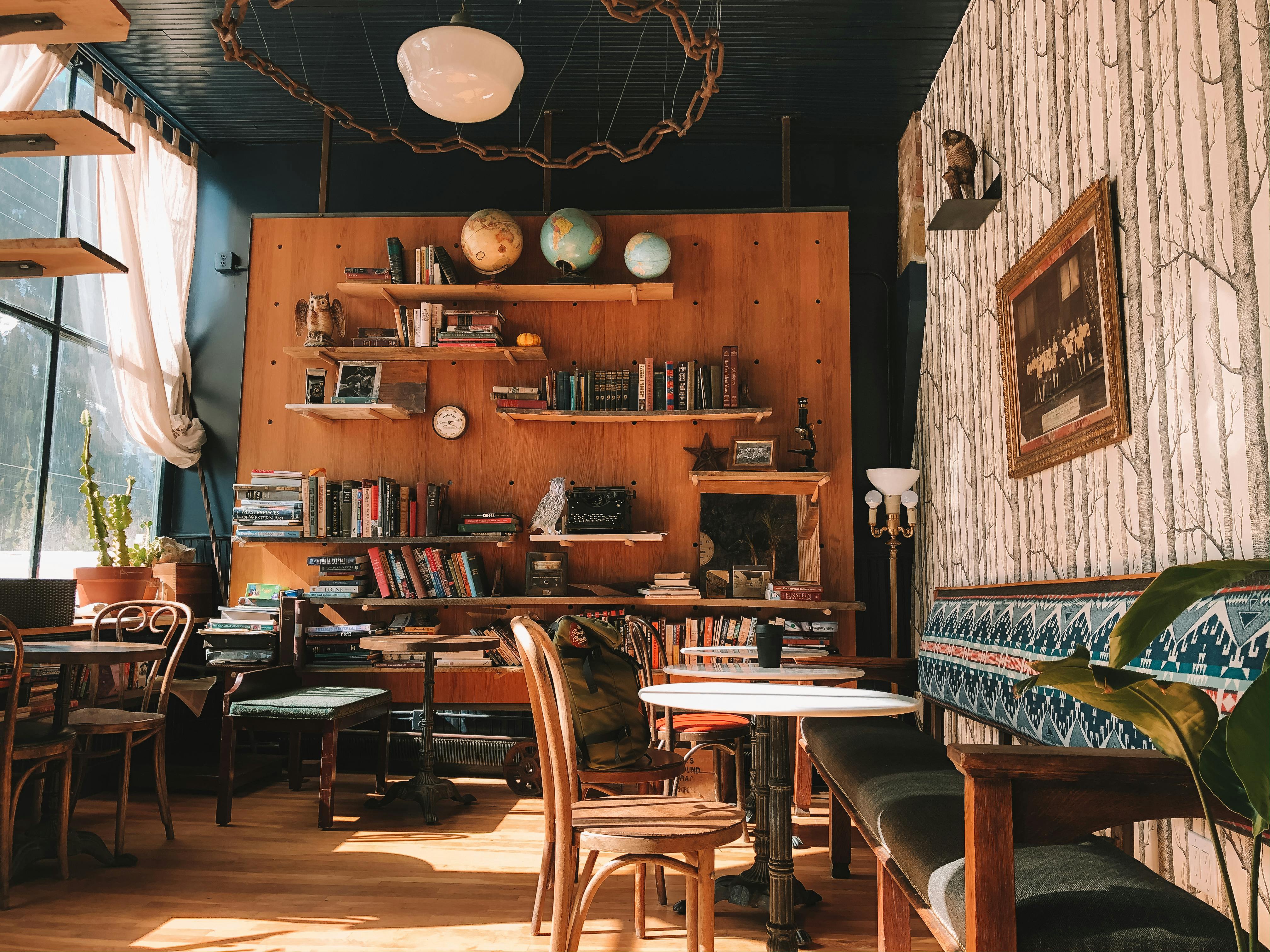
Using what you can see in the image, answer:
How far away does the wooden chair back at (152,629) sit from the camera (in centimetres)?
373

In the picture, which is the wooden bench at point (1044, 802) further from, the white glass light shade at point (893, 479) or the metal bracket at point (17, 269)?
the metal bracket at point (17, 269)

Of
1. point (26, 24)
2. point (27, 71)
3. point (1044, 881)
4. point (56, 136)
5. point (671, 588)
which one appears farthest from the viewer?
point (671, 588)

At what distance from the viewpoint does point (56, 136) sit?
101 inches

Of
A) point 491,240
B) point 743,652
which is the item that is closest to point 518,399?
point 491,240

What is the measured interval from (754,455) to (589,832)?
128 inches

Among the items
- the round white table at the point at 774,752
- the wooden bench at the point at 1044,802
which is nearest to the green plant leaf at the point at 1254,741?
the wooden bench at the point at 1044,802

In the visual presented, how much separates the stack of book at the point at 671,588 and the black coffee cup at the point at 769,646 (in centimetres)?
205

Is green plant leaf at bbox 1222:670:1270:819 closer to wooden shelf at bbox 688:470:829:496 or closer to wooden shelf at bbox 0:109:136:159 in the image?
wooden shelf at bbox 0:109:136:159

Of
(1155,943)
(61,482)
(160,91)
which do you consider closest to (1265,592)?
(1155,943)

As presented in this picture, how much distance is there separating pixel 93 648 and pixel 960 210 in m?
3.73

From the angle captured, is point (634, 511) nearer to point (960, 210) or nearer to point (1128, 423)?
point (960, 210)

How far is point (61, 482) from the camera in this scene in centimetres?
466

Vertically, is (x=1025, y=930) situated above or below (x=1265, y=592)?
below

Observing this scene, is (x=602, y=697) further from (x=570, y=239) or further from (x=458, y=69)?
(x=570, y=239)
